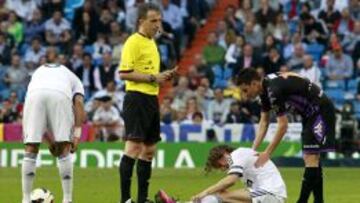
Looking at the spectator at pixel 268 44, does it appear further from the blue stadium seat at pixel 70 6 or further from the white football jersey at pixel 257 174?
the white football jersey at pixel 257 174

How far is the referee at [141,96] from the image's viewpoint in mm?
14273

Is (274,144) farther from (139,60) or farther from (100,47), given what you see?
(100,47)

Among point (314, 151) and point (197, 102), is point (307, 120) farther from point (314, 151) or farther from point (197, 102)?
point (197, 102)

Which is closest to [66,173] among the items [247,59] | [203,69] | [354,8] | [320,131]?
[320,131]

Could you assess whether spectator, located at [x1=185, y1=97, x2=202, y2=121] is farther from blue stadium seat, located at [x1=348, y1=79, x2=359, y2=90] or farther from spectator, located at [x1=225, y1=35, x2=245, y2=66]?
blue stadium seat, located at [x1=348, y1=79, x2=359, y2=90]

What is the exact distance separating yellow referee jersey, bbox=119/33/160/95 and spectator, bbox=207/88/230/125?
1302 cm

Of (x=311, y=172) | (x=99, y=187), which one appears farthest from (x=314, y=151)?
(x=99, y=187)

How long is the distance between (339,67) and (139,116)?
1517 centimetres

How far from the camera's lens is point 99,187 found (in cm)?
1847

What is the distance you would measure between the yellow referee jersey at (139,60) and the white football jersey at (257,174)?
2.22m

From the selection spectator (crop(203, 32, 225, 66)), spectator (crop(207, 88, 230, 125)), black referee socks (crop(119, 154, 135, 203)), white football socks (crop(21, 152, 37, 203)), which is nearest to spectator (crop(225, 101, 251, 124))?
spectator (crop(207, 88, 230, 125))

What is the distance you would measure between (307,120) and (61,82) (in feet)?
9.53

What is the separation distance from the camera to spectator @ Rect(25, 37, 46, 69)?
99.4ft

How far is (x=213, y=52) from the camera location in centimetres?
3028
